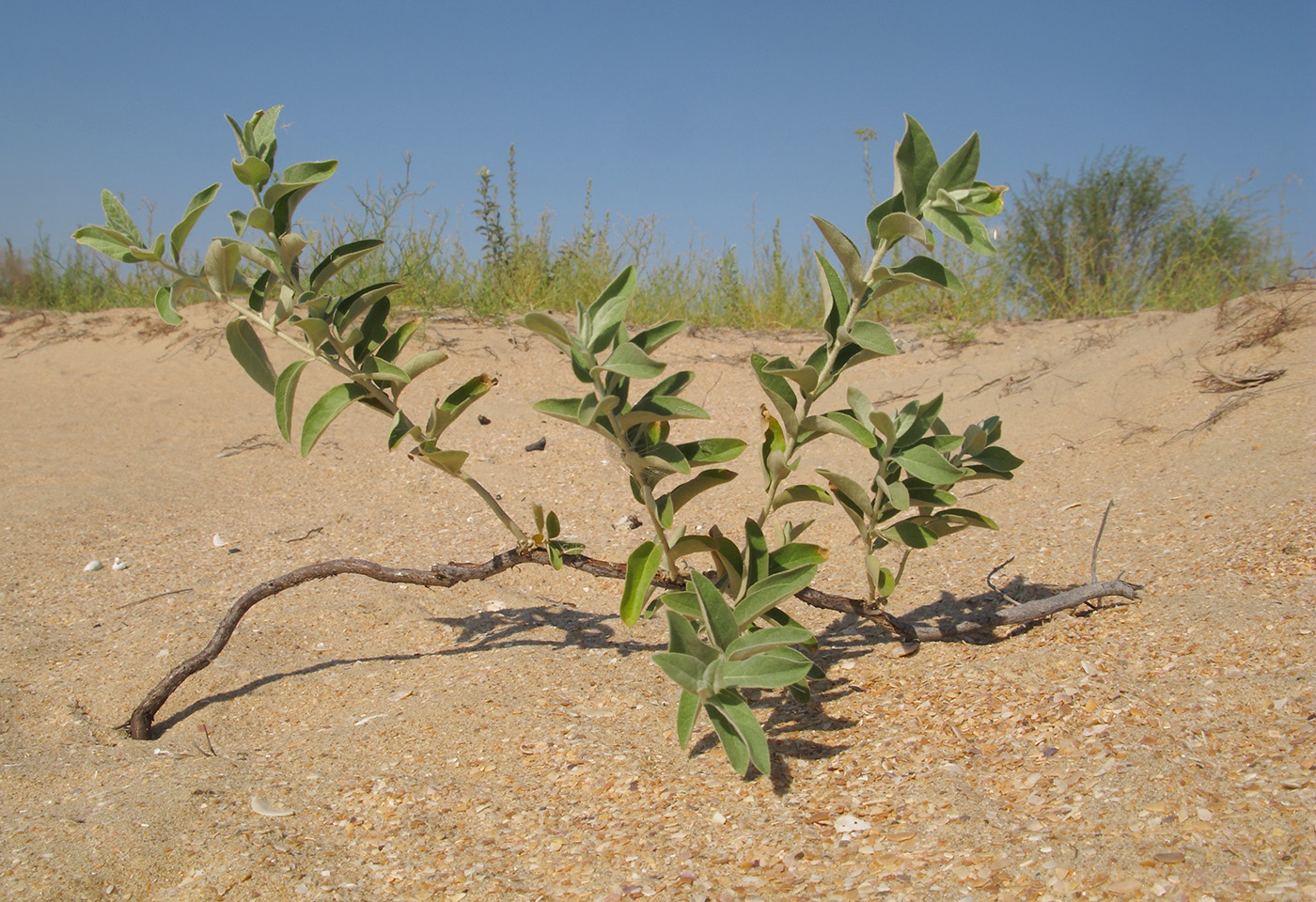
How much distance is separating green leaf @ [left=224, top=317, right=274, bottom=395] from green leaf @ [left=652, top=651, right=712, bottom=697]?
81 centimetres

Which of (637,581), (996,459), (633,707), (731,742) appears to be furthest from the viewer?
(633,707)

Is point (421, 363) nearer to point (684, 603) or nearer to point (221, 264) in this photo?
point (221, 264)

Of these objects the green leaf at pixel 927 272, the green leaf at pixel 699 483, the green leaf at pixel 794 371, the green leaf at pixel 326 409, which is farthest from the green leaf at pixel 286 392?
the green leaf at pixel 927 272

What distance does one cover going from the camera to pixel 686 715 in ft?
4.20

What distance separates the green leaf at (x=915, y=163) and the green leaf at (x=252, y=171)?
1.01 meters

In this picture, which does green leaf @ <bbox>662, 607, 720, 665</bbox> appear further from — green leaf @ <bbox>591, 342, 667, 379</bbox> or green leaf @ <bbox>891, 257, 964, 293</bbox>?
green leaf @ <bbox>891, 257, 964, 293</bbox>

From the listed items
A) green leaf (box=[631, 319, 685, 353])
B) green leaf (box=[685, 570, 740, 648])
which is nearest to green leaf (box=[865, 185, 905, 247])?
green leaf (box=[631, 319, 685, 353])

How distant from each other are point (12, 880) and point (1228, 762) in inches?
67.8

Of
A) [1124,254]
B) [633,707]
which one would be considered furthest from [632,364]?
[1124,254]

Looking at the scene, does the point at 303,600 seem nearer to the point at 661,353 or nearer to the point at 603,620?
the point at 603,620

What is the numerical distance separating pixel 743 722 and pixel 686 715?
9 cm

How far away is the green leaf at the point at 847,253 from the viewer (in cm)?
127

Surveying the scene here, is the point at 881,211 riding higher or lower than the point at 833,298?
higher

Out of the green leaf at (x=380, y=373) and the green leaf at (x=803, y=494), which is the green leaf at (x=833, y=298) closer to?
the green leaf at (x=803, y=494)
